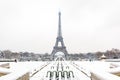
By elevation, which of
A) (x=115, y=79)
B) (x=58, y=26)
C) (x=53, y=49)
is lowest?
(x=115, y=79)

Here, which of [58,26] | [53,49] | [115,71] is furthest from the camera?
[58,26]

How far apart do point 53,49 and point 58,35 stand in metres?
6.60

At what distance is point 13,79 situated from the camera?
542 centimetres

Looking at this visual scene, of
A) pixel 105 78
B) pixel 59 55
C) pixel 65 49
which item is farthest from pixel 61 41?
pixel 105 78

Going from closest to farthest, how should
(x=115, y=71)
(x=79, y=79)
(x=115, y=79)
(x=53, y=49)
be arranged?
(x=115, y=79) → (x=115, y=71) → (x=79, y=79) → (x=53, y=49)

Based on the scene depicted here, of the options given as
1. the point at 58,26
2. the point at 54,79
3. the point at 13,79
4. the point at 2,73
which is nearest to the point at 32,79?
the point at 54,79

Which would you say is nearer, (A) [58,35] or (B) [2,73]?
(B) [2,73]

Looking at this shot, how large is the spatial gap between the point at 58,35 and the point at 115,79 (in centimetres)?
8224

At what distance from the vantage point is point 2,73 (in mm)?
9273

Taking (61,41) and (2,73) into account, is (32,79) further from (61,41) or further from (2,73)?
(61,41)

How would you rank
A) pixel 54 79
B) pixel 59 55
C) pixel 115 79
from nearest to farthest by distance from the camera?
pixel 115 79 < pixel 54 79 < pixel 59 55

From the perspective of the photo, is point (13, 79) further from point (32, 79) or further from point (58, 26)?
point (58, 26)

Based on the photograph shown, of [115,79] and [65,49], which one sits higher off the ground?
[65,49]

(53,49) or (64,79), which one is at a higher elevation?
(53,49)
